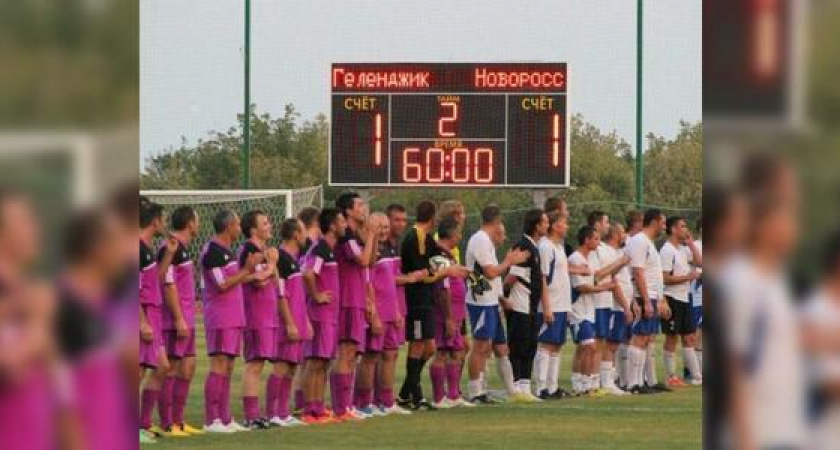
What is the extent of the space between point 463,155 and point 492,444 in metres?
9.48

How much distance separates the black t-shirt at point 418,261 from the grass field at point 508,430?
781 mm

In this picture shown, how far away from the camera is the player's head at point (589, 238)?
51.8 feet

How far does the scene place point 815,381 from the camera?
4.38 ft

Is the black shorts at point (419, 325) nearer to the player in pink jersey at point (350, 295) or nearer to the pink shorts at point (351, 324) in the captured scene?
the player in pink jersey at point (350, 295)

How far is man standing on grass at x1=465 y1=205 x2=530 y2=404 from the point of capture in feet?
Answer: 46.9

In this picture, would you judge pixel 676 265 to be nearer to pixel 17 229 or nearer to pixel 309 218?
pixel 309 218

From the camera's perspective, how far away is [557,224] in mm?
15188

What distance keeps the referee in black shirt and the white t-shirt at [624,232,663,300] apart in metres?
2.71

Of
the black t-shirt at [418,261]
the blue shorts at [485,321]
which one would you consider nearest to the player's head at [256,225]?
the black t-shirt at [418,261]

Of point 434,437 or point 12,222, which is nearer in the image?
point 12,222

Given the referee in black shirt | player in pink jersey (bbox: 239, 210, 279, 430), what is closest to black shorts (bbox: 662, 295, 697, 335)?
the referee in black shirt

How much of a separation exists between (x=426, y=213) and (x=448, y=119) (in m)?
6.57

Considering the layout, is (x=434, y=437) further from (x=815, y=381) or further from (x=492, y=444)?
(x=815, y=381)

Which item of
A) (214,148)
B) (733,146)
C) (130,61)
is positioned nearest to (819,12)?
(733,146)
